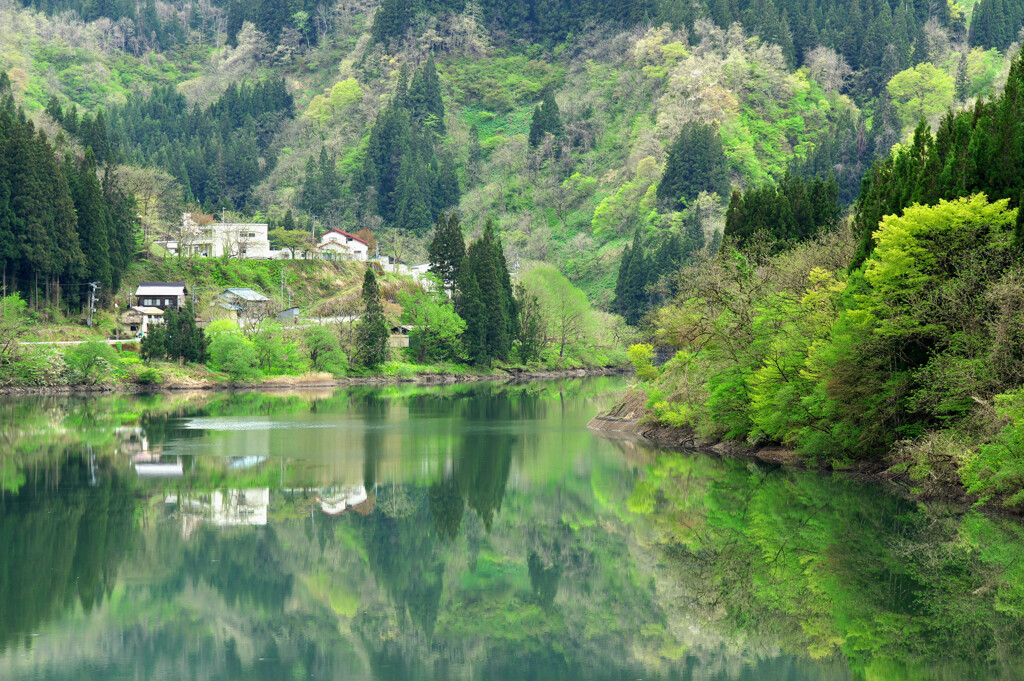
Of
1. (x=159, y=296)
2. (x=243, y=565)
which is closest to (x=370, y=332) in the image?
(x=159, y=296)

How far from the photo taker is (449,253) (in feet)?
377

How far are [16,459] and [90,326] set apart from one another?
5412cm

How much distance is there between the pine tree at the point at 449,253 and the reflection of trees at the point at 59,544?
3119 inches

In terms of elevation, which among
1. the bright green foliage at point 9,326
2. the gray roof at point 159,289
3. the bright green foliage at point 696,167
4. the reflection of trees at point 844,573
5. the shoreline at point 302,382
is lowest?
the shoreline at point 302,382

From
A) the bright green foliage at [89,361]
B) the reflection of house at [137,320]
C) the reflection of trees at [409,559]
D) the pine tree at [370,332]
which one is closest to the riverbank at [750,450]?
the reflection of trees at [409,559]

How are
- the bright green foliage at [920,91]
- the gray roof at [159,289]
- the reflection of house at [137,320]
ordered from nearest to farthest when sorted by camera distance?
the reflection of house at [137,320] → the gray roof at [159,289] → the bright green foliage at [920,91]

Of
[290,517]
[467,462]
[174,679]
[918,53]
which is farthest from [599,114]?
[174,679]

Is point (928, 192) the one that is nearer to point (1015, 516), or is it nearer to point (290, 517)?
point (1015, 516)

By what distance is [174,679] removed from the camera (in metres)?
16.1

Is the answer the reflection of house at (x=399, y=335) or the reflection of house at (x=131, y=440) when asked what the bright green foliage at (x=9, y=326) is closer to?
the reflection of house at (x=131, y=440)

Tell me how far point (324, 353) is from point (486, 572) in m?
77.1

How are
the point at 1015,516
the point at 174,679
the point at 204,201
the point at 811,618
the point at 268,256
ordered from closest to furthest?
the point at 174,679 → the point at 811,618 → the point at 1015,516 → the point at 268,256 → the point at 204,201

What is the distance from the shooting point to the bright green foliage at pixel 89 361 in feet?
266

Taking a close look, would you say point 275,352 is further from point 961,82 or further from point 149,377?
point 961,82
